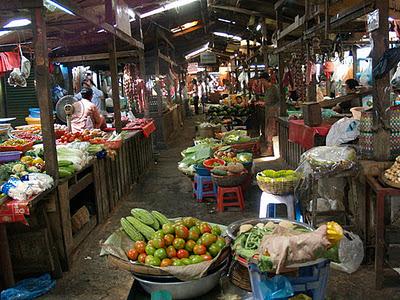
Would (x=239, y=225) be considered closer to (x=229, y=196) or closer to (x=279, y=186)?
(x=279, y=186)

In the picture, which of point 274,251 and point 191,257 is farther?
point 191,257

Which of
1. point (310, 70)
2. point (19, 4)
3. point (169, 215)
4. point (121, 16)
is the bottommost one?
point (169, 215)

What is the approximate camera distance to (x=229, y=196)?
24.0 ft

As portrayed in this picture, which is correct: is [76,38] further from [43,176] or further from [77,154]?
[43,176]

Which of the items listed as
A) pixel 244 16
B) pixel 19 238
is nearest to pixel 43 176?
pixel 19 238

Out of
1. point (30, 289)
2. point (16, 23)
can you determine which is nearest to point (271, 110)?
point (16, 23)

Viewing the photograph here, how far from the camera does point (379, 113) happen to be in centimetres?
477

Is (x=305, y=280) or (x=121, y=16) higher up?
(x=121, y=16)

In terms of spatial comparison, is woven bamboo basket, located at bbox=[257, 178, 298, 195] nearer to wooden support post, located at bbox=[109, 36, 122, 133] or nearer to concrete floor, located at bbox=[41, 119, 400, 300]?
Result: concrete floor, located at bbox=[41, 119, 400, 300]

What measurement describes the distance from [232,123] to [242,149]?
17.3ft

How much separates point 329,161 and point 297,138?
317 cm

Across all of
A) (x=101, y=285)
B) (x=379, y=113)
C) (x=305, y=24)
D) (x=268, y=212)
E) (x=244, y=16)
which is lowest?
(x=101, y=285)

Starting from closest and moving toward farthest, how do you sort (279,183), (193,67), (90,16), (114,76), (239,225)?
1. (239,225)
2. (279,183)
3. (90,16)
4. (114,76)
5. (193,67)

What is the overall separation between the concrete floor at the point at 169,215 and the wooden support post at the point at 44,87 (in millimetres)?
1237
